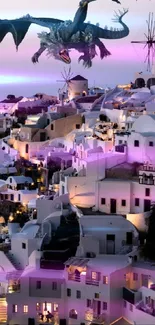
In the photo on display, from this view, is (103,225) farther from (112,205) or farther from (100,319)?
(100,319)

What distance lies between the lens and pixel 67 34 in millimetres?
18266

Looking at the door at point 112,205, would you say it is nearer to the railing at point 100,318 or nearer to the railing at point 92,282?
the railing at point 92,282

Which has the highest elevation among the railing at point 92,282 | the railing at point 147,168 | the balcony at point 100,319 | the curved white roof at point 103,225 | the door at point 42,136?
the railing at point 147,168

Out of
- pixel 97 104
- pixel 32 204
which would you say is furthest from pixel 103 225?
pixel 97 104

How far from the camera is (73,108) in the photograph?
49.2 feet

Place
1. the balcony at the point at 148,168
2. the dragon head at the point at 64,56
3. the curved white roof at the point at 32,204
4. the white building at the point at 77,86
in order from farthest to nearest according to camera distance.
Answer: the dragon head at the point at 64,56
the white building at the point at 77,86
the curved white roof at the point at 32,204
the balcony at the point at 148,168

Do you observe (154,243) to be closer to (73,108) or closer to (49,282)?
(49,282)

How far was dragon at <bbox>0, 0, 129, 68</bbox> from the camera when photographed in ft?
60.0

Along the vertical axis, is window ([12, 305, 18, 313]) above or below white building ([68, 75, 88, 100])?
below

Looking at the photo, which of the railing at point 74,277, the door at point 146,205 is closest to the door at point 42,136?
the door at point 146,205

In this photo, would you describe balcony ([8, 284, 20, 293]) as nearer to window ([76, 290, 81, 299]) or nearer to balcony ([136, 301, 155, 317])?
window ([76, 290, 81, 299])

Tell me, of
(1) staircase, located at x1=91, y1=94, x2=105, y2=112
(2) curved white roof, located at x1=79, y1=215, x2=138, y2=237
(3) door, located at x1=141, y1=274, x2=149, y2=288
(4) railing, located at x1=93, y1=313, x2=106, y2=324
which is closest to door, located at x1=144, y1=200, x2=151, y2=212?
(2) curved white roof, located at x1=79, y1=215, x2=138, y2=237

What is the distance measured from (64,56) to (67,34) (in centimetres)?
53

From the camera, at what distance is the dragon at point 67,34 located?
1828 cm
